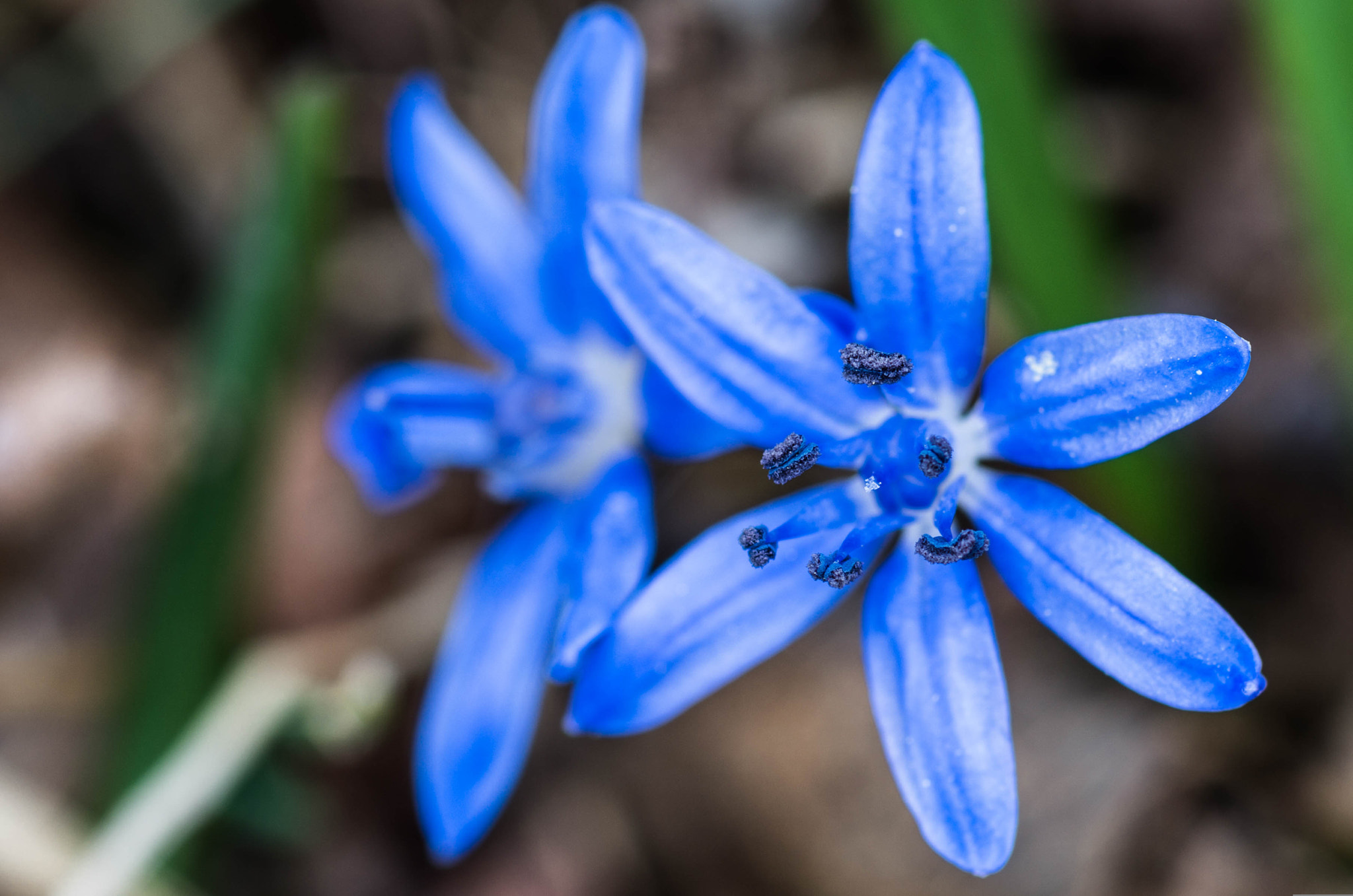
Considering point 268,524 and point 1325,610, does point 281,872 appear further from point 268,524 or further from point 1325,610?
point 1325,610

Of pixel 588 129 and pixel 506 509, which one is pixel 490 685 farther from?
pixel 506 509

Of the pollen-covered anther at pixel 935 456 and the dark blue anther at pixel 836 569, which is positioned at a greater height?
the pollen-covered anther at pixel 935 456

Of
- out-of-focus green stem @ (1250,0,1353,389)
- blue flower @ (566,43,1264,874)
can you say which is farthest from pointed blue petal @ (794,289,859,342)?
out-of-focus green stem @ (1250,0,1353,389)

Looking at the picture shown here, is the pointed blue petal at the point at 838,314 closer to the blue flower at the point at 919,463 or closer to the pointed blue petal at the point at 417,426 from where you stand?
the blue flower at the point at 919,463

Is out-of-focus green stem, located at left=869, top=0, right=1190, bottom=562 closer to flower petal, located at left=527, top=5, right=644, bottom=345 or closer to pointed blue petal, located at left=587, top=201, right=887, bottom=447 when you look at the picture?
flower petal, located at left=527, top=5, right=644, bottom=345

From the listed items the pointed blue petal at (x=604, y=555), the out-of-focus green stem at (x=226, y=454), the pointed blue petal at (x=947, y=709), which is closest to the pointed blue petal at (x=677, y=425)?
the pointed blue petal at (x=604, y=555)

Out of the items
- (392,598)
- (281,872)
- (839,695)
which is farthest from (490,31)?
(281,872)

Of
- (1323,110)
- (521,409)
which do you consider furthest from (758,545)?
(1323,110)
